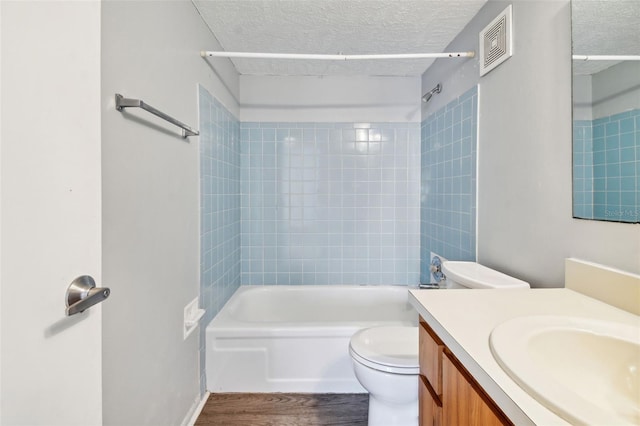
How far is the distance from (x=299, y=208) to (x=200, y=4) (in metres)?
1.57

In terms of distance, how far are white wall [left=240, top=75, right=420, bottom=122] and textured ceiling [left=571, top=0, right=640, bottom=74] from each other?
5.24ft

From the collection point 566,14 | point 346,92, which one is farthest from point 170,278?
point 346,92

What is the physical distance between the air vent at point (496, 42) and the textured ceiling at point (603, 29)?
337 millimetres

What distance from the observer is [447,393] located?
690 mm

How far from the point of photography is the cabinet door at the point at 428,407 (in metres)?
0.74

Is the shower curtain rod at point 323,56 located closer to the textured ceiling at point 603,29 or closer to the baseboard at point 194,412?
the textured ceiling at point 603,29

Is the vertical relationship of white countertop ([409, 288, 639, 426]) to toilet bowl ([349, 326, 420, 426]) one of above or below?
above

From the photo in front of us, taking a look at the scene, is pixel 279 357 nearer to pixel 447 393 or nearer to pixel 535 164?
pixel 447 393

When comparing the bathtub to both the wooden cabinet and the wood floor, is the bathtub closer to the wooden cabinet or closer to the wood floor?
the wood floor

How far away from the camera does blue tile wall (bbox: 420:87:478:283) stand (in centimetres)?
166

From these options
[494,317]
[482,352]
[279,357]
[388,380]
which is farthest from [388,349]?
[482,352]
